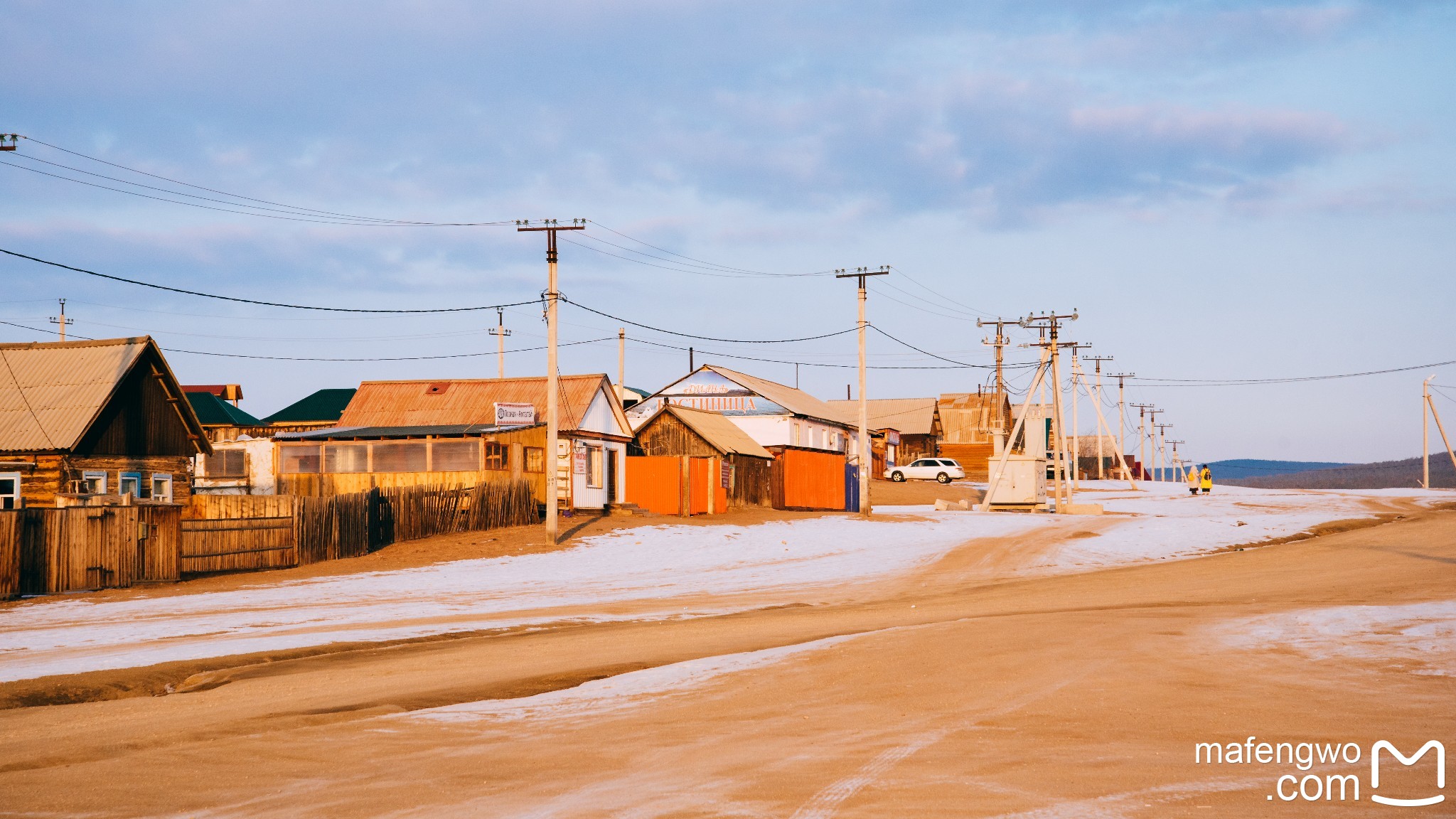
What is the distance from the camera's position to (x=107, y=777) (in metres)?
8.61

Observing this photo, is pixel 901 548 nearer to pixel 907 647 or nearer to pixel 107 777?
pixel 907 647

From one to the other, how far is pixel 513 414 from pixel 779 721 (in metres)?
30.7

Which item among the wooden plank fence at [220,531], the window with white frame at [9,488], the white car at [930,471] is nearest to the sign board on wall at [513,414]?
the wooden plank fence at [220,531]

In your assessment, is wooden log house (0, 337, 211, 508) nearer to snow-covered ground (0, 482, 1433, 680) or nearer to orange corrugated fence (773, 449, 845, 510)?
snow-covered ground (0, 482, 1433, 680)

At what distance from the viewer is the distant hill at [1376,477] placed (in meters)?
110

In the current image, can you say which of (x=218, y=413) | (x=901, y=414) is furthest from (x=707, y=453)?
(x=901, y=414)

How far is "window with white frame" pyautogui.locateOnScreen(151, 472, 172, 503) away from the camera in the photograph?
111ft

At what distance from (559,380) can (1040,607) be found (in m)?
26.4

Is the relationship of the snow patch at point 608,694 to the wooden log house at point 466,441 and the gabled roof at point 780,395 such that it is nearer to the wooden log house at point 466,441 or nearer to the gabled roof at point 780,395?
the wooden log house at point 466,441

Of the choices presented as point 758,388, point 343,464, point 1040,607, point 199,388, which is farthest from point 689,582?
point 199,388

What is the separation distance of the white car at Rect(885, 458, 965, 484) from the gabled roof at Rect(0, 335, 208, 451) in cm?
4918

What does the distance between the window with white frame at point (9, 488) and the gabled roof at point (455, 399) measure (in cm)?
1403


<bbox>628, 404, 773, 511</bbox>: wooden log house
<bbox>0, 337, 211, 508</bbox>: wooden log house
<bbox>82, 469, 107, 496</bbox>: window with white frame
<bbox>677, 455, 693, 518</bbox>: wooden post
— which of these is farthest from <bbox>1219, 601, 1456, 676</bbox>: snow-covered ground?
<bbox>82, 469, 107, 496</bbox>: window with white frame

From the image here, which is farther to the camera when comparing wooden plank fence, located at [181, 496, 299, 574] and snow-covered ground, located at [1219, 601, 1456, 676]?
wooden plank fence, located at [181, 496, 299, 574]
